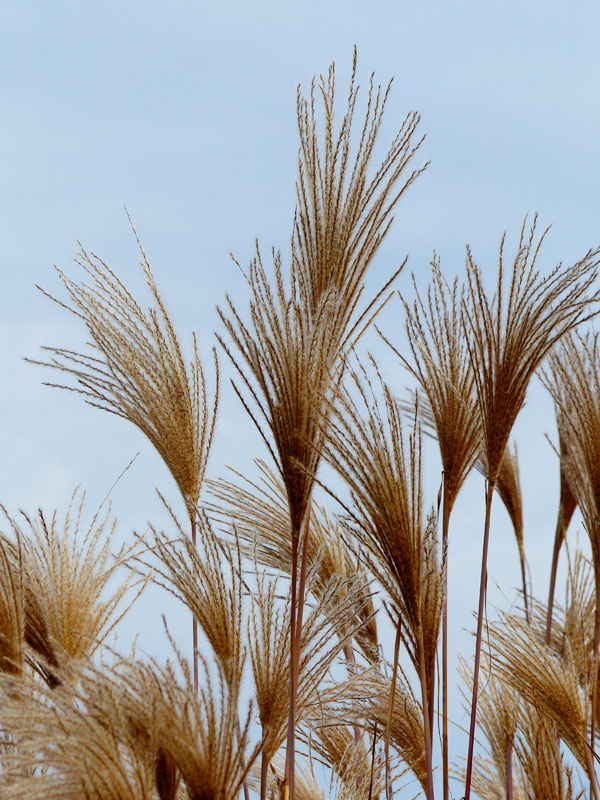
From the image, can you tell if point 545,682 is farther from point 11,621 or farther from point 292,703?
point 11,621

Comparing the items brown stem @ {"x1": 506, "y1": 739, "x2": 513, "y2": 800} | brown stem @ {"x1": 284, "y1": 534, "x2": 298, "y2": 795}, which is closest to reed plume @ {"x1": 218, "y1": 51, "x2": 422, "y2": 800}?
brown stem @ {"x1": 284, "y1": 534, "x2": 298, "y2": 795}

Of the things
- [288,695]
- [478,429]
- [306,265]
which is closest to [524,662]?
[478,429]

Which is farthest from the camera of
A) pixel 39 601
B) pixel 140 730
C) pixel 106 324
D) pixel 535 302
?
pixel 106 324

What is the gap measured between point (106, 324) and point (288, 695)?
37.4 inches

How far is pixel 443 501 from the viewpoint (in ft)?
7.43

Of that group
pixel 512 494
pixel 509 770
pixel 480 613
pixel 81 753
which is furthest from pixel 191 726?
pixel 512 494

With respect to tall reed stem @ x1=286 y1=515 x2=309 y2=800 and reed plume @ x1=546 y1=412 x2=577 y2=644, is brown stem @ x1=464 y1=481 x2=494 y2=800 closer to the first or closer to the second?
tall reed stem @ x1=286 y1=515 x2=309 y2=800

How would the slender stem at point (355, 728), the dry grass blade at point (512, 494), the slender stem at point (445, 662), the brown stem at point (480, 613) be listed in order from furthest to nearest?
the dry grass blade at point (512, 494), the slender stem at point (355, 728), the brown stem at point (480, 613), the slender stem at point (445, 662)

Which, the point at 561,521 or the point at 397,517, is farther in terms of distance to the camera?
the point at 561,521

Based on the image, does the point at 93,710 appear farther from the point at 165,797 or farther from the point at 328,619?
the point at 328,619

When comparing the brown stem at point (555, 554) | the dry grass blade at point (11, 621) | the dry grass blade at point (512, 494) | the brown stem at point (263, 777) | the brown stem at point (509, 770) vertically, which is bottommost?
the brown stem at point (263, 777)

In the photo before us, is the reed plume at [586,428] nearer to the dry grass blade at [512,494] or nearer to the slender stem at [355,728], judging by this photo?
the slender stem at [355,728]

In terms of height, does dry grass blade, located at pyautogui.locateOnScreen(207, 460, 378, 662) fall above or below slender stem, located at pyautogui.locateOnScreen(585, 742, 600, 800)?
above

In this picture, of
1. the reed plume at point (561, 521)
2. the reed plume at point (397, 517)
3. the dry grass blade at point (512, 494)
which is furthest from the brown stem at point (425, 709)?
the dry grass blade at point (512, 494)
